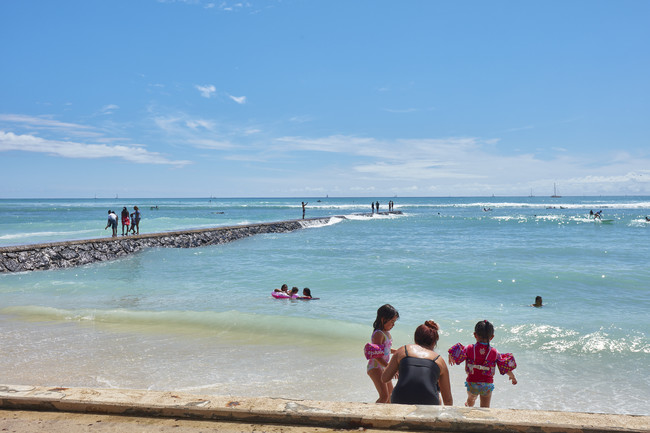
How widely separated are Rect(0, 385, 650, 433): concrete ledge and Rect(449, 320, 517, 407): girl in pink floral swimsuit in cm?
109

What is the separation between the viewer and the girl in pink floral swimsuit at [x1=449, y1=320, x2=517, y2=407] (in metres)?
4.71

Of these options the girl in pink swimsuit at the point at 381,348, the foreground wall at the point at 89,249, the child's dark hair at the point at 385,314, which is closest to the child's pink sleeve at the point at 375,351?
the girl in pink swimsuit at the point at 381,348

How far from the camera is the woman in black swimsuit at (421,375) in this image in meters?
3.91

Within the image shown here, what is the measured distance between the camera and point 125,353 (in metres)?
7.86

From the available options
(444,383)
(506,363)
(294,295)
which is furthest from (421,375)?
(294,295)

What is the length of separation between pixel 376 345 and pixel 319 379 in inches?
92.2

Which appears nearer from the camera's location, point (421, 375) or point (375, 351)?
point (421, 375)

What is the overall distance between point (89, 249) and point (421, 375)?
2152 cm

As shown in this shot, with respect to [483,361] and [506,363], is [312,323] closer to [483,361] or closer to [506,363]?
[483,361]

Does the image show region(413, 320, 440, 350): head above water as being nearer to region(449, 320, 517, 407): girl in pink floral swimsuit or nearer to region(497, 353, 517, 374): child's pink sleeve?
region(449, 320, 517, 407): girl in pink floral swimsuit

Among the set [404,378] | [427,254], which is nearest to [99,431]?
[404,378]

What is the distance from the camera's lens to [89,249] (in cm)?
2139

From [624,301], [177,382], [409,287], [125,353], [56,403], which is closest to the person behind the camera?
[56,403]

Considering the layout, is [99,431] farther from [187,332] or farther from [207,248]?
[207,248]
